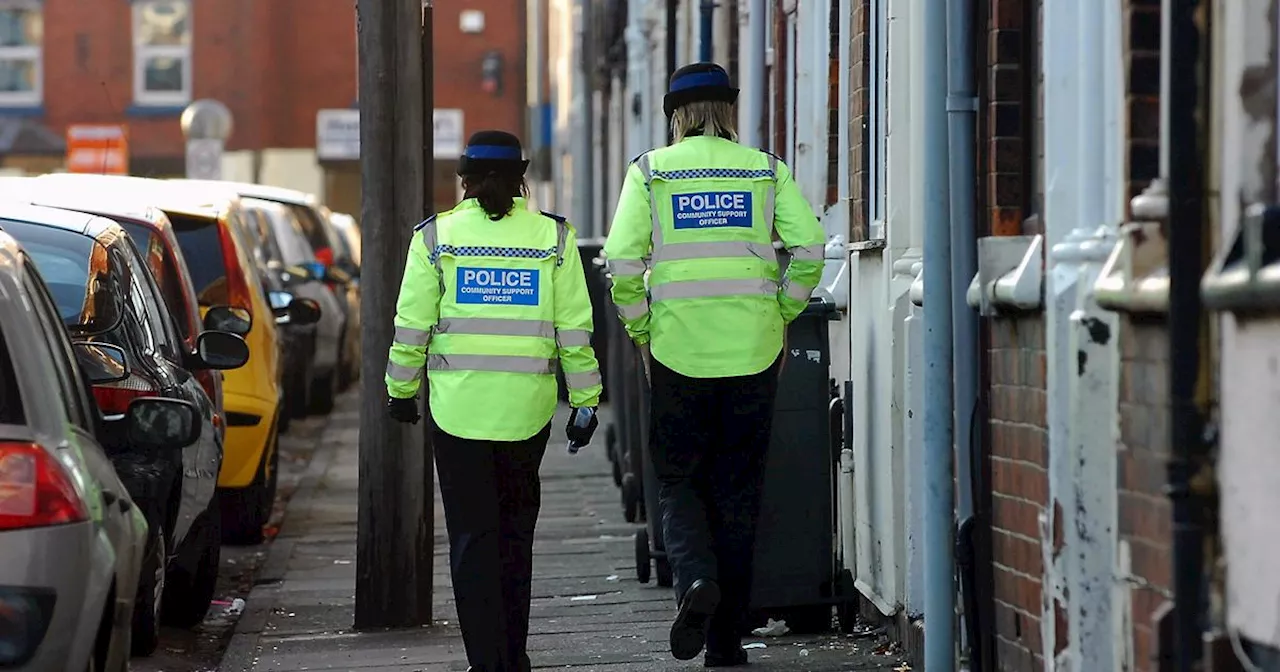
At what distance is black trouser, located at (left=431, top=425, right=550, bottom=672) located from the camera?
6.92 m

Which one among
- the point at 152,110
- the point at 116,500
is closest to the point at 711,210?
the point at 116,500

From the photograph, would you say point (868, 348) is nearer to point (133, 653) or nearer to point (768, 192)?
point (768, 192)

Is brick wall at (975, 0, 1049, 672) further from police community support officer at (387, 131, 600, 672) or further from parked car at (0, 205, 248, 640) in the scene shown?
parked car at (0, 205, 248, 640)

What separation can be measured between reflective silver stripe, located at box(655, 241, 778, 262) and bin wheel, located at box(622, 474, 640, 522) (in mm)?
4957

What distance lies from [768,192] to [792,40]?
4.23 meters

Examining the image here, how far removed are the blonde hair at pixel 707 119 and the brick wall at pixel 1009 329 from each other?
1.08 meters

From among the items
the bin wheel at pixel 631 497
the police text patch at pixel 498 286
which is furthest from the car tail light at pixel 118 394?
the bin wheel at pixel 631 497

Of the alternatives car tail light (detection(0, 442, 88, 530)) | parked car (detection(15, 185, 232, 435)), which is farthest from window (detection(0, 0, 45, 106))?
car tail light (detection(0, 442, 88, 530))

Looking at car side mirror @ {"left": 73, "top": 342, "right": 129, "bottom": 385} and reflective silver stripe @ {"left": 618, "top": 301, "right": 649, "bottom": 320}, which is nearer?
reflective silver stripe @ {"left": 618, "top": 301, "right": 649, "bottom": 320}

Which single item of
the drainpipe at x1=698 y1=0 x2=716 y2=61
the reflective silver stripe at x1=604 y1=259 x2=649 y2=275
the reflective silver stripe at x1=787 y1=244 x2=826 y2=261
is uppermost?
the drainpipe at x1=698 y1=0 x2=716 y2=61

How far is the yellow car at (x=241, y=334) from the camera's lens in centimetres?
1130

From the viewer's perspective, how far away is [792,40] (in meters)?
11.7

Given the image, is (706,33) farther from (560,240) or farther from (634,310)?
(560,240)

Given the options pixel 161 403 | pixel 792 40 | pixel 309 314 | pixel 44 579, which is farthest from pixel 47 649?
pixel 309 314
